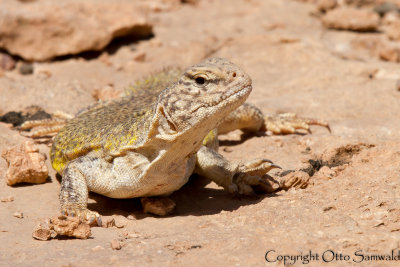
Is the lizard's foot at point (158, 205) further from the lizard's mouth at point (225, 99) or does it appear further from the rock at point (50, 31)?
the rock at point (50, 31)

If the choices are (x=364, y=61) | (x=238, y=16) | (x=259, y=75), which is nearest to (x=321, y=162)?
(x=259, y=75)

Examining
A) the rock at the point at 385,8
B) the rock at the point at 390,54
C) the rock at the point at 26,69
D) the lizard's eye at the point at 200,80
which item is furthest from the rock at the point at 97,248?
the rock at the point at 385,8

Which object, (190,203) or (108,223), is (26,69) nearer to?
(190,203)

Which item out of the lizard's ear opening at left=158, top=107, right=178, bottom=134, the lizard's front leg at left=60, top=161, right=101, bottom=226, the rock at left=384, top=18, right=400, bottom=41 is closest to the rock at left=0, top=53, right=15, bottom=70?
the lizard's front leg at left=60, top=161, right=101, bottom=226

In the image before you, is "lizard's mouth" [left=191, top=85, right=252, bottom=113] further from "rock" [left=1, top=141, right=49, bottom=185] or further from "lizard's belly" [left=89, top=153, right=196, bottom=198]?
"rock" [left=1, top=141, right=49, bottom=185]

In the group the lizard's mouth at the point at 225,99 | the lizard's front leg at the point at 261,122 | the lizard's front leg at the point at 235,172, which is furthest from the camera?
the lizard's front leg at the point at 261,122
